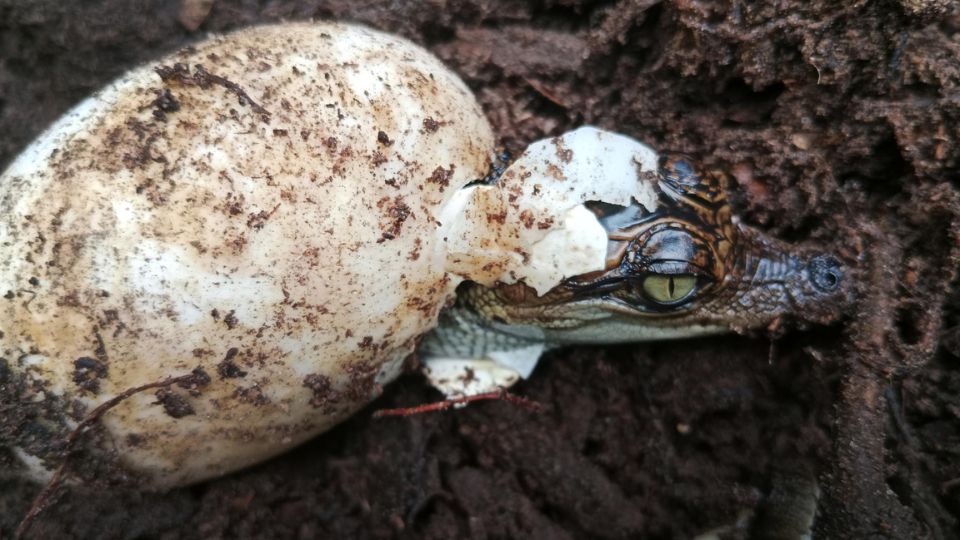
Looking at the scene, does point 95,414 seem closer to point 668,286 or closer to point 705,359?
point 668,286

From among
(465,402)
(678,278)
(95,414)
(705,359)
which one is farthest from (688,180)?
(95,414)

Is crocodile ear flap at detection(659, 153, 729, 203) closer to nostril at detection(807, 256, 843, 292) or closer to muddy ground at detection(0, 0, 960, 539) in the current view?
muddy ground at detection(0, 0, 960, 539)

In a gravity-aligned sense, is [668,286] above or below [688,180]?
below

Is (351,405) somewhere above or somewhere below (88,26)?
below

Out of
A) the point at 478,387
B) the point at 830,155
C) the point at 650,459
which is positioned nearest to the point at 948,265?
the point at 830,155

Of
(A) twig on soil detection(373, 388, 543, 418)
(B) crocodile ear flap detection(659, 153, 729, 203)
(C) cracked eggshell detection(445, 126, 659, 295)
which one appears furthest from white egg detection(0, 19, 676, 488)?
(A) twig on soil detection(373, 388, 543, 418)

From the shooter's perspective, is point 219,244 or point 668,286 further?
point 668,286

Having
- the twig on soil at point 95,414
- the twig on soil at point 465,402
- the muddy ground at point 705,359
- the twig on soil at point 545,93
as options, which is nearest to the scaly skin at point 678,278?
the muddy ground at point 705,359

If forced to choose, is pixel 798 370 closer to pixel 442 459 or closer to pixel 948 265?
pixel 948 265
